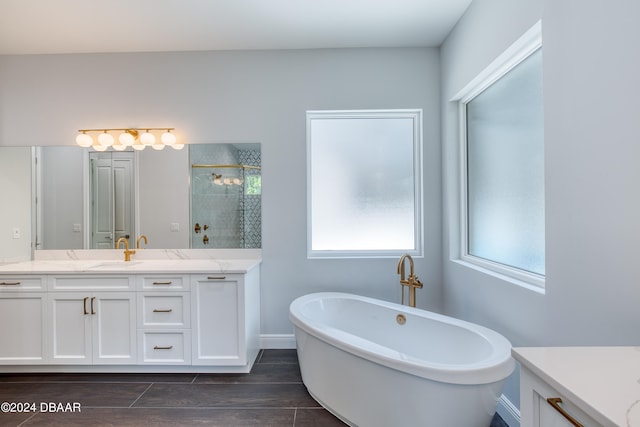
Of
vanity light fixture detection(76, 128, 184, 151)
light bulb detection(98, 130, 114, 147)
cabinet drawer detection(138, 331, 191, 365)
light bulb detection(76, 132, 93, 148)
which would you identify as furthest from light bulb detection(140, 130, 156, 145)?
cabinet drawer detection(138, 331, 191, 365)

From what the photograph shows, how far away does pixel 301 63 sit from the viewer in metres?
3.00

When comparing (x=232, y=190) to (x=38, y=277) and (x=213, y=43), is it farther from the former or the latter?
(x=38, y=277)

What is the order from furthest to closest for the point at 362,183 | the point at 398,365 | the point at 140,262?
1. the point at 362,183
2. the point at 140,262
3. the point at 398,365

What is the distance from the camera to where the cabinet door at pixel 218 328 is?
2508 millimetres

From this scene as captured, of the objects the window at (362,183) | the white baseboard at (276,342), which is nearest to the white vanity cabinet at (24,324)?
the white baseboard at (276,342)

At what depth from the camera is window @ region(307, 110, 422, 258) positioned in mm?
3121

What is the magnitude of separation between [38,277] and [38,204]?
0.88 metres

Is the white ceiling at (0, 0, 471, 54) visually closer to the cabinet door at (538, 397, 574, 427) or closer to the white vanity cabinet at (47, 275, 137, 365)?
the white vanity cabinet at (47, 275, 137, 365)

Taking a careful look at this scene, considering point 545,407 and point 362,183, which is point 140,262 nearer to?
point 362,183

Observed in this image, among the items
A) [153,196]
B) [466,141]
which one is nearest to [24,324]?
[153,196]

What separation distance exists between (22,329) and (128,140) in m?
1.68

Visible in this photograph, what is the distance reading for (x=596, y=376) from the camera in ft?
2.60

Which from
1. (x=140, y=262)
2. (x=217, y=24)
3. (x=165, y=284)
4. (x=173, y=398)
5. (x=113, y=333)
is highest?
(x=217, y=24)

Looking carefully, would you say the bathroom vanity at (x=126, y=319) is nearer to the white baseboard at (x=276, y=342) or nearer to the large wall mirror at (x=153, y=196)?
the white baseboard at (x=276, y=342)
